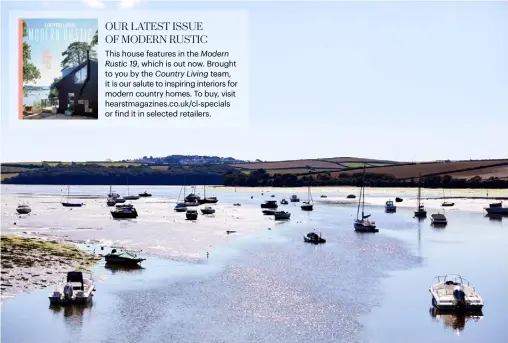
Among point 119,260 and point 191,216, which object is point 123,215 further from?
point 119,260

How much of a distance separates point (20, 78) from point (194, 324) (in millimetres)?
22306

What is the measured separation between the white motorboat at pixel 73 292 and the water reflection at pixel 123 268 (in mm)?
13451

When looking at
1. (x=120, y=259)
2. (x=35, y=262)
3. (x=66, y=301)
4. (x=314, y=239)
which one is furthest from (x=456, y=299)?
(x=314, y=239)

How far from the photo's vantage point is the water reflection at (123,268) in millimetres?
69938

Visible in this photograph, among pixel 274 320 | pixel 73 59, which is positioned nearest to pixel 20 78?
pixel 73 59

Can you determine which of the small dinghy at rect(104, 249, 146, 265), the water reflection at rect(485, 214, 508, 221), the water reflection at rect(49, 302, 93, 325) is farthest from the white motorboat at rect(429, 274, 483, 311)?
the water reflection at rect(485, 214, 508, 221)

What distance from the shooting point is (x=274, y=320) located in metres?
48.2

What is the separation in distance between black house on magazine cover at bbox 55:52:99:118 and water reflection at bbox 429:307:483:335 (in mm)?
31947

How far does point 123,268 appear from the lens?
236 feet

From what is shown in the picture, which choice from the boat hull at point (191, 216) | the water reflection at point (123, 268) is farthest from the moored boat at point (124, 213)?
the water reflection at point (123, 268)

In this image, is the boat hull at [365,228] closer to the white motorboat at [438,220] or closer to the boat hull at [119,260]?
the white motorboat at [438,220]

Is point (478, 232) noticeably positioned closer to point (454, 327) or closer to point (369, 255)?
point (369, 255)

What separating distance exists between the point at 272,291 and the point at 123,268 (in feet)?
70.6

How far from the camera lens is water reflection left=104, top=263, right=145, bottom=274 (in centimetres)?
6994
